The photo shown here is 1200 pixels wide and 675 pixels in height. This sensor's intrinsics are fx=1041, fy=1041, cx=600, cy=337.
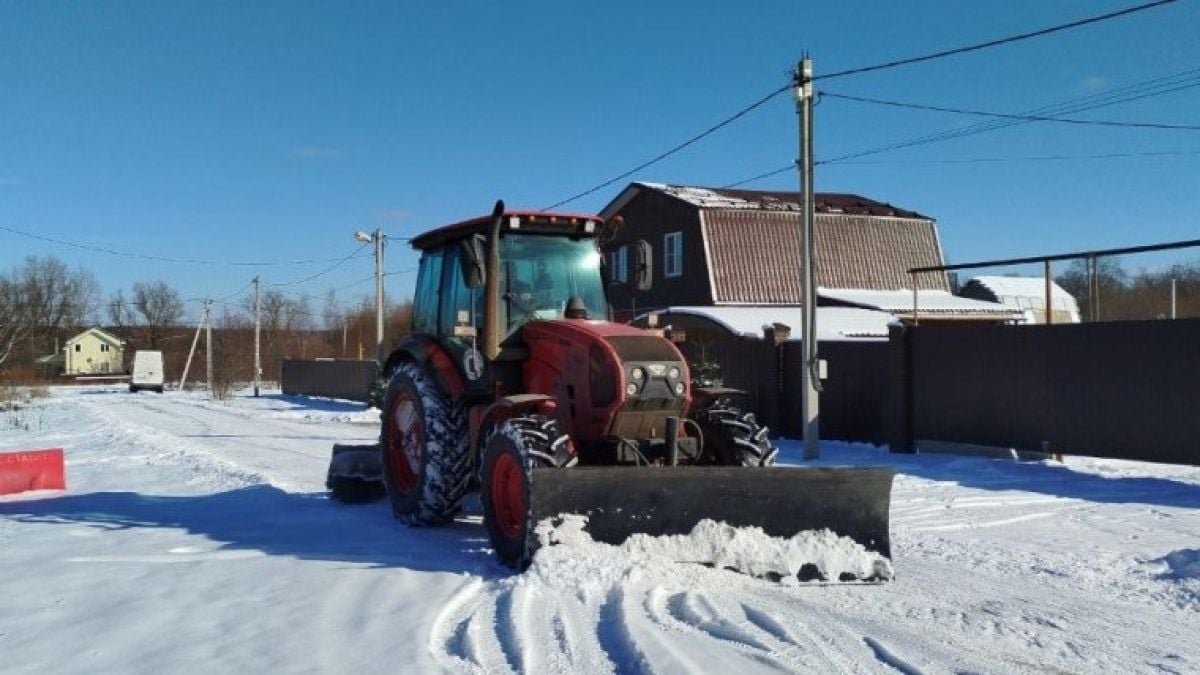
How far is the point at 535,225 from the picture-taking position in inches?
332

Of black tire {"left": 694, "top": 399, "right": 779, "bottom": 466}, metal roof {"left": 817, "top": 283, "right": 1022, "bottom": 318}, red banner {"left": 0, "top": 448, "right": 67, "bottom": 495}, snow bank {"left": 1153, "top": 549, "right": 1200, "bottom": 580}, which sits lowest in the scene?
snow bank {"left": 1153, "top": 549, "right": 1200, "bottom": 580}

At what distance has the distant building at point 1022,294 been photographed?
1459 inches

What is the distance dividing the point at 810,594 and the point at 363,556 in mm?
3165

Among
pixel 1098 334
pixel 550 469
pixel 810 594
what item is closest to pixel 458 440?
pixel 550 469

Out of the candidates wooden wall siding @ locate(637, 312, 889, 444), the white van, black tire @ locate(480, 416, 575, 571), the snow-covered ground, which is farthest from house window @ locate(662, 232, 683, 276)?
the white van

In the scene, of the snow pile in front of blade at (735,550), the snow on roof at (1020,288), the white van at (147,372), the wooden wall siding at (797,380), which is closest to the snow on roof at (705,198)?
the wooden wall siding at (797,380)

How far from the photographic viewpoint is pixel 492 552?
7520 mm

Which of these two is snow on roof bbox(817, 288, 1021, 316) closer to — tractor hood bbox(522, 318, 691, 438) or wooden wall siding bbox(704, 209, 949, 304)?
wooden wall siding bbox(704, 209, 949, 304)

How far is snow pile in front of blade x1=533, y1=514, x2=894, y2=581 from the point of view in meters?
6.39

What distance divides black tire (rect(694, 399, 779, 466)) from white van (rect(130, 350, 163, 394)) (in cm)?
5442

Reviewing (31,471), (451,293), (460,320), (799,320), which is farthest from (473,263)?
(799,320)

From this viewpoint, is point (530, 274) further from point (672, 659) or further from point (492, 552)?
point (672, 659)

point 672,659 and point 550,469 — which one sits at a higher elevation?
point 550,469

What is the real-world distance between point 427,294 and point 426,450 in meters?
1.79
